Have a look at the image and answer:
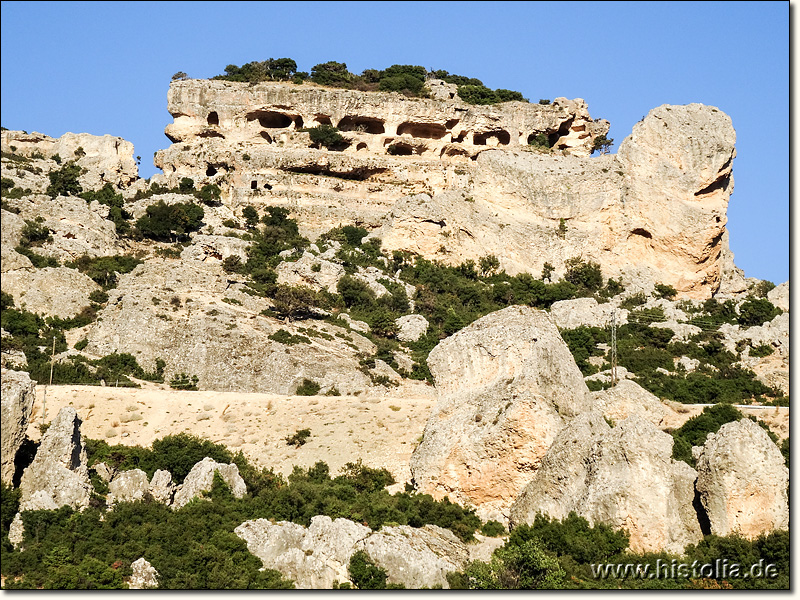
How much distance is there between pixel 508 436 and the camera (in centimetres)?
3041

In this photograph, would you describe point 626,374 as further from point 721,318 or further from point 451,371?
point 451,371

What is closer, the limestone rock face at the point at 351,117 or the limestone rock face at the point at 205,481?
the limestone rock face at the point at 205,481

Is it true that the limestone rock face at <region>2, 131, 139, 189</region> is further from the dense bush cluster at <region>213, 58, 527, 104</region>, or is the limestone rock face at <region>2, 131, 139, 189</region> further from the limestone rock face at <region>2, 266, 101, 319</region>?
the limestone rock face at <region>2, 266, 101, 319</region>

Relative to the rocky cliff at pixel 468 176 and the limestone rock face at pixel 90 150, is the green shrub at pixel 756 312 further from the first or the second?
the limestone rock face at pixel 90 150

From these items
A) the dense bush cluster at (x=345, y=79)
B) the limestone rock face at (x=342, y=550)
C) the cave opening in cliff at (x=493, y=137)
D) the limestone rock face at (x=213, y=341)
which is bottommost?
the limestone rock face at (x=342, y=550)

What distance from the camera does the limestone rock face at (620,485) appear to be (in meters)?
27.8

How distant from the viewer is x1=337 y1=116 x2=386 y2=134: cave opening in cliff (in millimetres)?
63719

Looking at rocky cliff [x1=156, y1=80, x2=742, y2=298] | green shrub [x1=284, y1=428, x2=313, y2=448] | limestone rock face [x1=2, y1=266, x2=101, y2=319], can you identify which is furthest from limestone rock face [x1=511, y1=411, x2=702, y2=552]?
rocky cliff [x1=156, y1=80, x2=742, y2=298]

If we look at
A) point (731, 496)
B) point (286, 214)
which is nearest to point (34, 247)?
point (286, 214)

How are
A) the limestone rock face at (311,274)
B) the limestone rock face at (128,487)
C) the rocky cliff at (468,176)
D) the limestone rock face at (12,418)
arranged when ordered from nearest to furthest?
the limestone rock face at (12,418), the limestone rock face at (128,487), the limestone rock face at (311,274), the rocky cliff at (468,176)

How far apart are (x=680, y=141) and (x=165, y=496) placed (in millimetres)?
35663

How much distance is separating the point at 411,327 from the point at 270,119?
18.8 metres

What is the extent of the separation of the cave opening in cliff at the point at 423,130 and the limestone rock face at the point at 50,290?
21223 millimetres

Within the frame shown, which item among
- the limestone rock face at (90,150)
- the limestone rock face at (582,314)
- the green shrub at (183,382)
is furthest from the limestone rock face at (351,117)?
the green shrub at (183,382)
